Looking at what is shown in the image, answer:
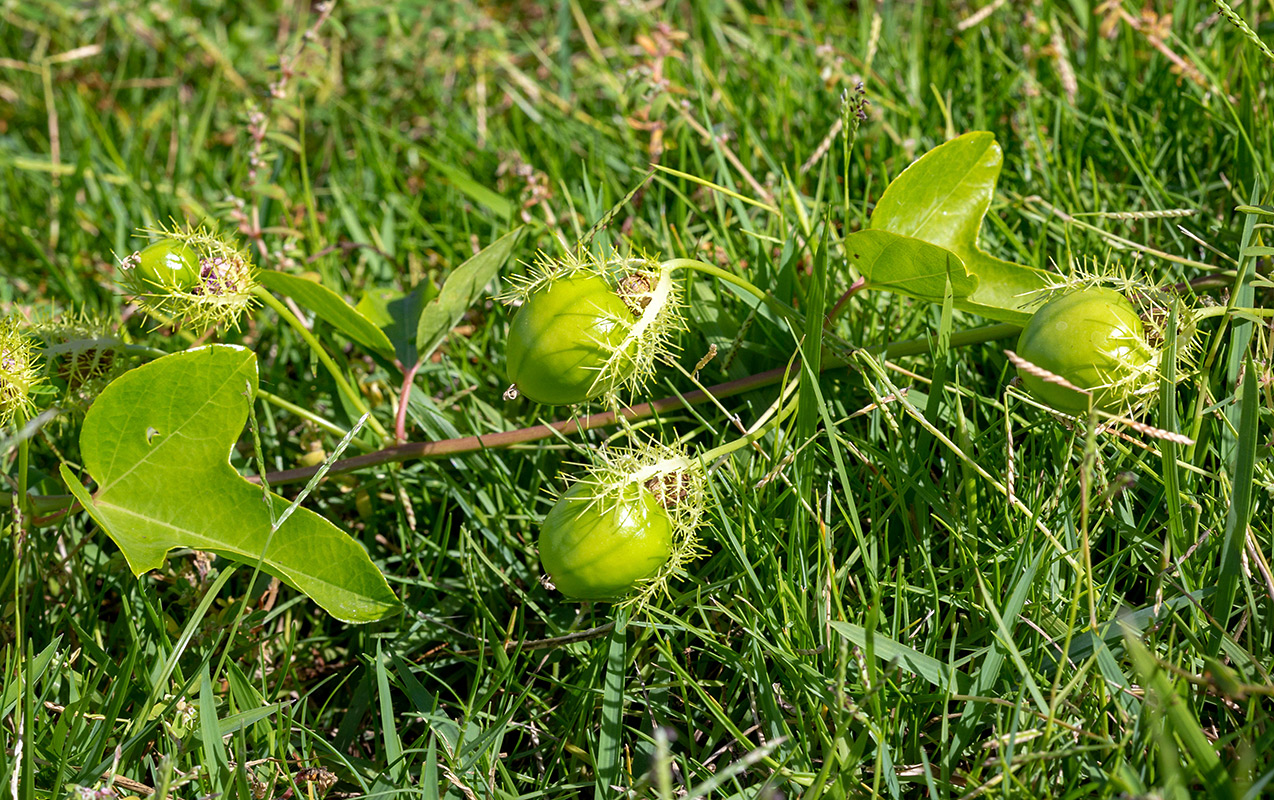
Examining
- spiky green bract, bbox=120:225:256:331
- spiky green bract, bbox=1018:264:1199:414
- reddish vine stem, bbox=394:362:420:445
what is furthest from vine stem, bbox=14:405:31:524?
spiky green bract, bbox=1018:264:1199:414

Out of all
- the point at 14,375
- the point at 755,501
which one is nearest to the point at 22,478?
the point at 14,375

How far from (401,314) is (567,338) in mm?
692

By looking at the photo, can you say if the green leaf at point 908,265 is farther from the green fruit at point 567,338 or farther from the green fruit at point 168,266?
the green fruit at point 168,266

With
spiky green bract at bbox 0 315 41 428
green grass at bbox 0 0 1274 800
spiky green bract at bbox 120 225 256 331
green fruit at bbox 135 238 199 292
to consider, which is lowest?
green grass at bbox 0 0 1274 800

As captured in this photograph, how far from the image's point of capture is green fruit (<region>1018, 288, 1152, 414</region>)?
1.23m

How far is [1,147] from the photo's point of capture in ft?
9.16

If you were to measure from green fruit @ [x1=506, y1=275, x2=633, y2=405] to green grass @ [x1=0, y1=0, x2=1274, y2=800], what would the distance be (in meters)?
0.32

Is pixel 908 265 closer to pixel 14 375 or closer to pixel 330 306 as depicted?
pixel 330 306

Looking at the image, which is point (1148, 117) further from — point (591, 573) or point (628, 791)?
point (628, 791)

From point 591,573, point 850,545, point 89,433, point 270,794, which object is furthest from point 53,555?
point 850,545

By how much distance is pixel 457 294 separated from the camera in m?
1.73

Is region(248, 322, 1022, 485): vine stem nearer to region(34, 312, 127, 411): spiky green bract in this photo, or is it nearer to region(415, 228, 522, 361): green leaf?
region(415, 228, 522, 361): green leaf

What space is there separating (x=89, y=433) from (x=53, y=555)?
394 mm

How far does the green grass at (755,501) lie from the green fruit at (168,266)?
1.39 ft
